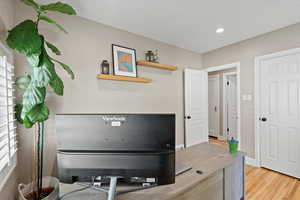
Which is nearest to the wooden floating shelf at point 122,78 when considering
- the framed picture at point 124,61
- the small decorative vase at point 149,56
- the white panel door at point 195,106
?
the framed picture at point 124,61

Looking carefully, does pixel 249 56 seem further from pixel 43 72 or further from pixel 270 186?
pixel 43 72

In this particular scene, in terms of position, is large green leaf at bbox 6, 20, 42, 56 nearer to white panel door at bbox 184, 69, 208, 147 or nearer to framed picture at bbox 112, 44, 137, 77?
framed picture at bbox 112, 44, 137, 77

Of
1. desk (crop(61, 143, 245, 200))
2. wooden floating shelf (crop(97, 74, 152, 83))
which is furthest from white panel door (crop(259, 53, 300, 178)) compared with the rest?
wooden floating shelf (crop(97, 74, 152, 83))

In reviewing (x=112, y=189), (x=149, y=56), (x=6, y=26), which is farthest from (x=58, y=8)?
(x=149, y=56)

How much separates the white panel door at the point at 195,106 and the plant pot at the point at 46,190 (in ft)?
8.68

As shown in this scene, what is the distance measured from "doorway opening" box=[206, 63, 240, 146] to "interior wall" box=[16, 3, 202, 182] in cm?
231

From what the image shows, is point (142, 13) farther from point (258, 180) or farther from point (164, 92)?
point (258, 180)

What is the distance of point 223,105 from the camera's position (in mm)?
4793

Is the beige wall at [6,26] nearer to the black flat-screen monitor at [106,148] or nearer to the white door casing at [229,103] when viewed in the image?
the black flat-screen monitor at [106,148]

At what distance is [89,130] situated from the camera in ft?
2.37

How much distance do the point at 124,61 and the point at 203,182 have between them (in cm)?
223

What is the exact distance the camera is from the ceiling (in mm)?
1959

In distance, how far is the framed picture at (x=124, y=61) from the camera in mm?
2592

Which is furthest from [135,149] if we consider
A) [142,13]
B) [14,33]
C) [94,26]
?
[94,26]
